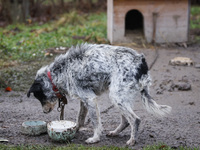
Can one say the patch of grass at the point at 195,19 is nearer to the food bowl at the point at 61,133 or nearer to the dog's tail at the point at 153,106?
the dog's tail at the point at 153,106

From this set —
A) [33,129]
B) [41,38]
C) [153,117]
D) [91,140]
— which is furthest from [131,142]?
[41,38]

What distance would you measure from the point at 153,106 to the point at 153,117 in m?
1.04

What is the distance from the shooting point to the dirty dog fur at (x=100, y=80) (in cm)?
443

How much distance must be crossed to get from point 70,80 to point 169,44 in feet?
21.6

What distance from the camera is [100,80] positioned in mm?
4539

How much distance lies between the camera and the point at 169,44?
1048cm

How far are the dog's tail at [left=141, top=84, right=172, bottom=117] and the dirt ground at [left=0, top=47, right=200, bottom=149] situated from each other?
0.40 meters

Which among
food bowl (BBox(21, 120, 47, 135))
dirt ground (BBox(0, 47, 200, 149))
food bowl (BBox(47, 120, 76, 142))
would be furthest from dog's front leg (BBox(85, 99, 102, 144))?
food bowl (BBox(21, 120, 47, 135))

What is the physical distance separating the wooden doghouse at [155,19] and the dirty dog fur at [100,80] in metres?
5.69

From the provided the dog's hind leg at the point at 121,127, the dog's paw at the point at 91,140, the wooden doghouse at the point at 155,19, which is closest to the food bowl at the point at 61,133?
the dog's paw at the point at 91,140

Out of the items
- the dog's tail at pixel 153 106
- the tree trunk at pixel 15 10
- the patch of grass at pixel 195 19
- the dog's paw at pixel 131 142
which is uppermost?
the tree trunk at pixel 15 10

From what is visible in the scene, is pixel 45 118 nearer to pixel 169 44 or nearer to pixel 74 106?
pixel 74 106

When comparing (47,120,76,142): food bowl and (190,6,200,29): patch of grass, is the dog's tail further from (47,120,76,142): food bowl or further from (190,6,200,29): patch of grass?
(190,6,200,29): patch of grass

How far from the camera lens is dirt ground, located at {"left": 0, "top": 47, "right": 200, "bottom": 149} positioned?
15.2ft
